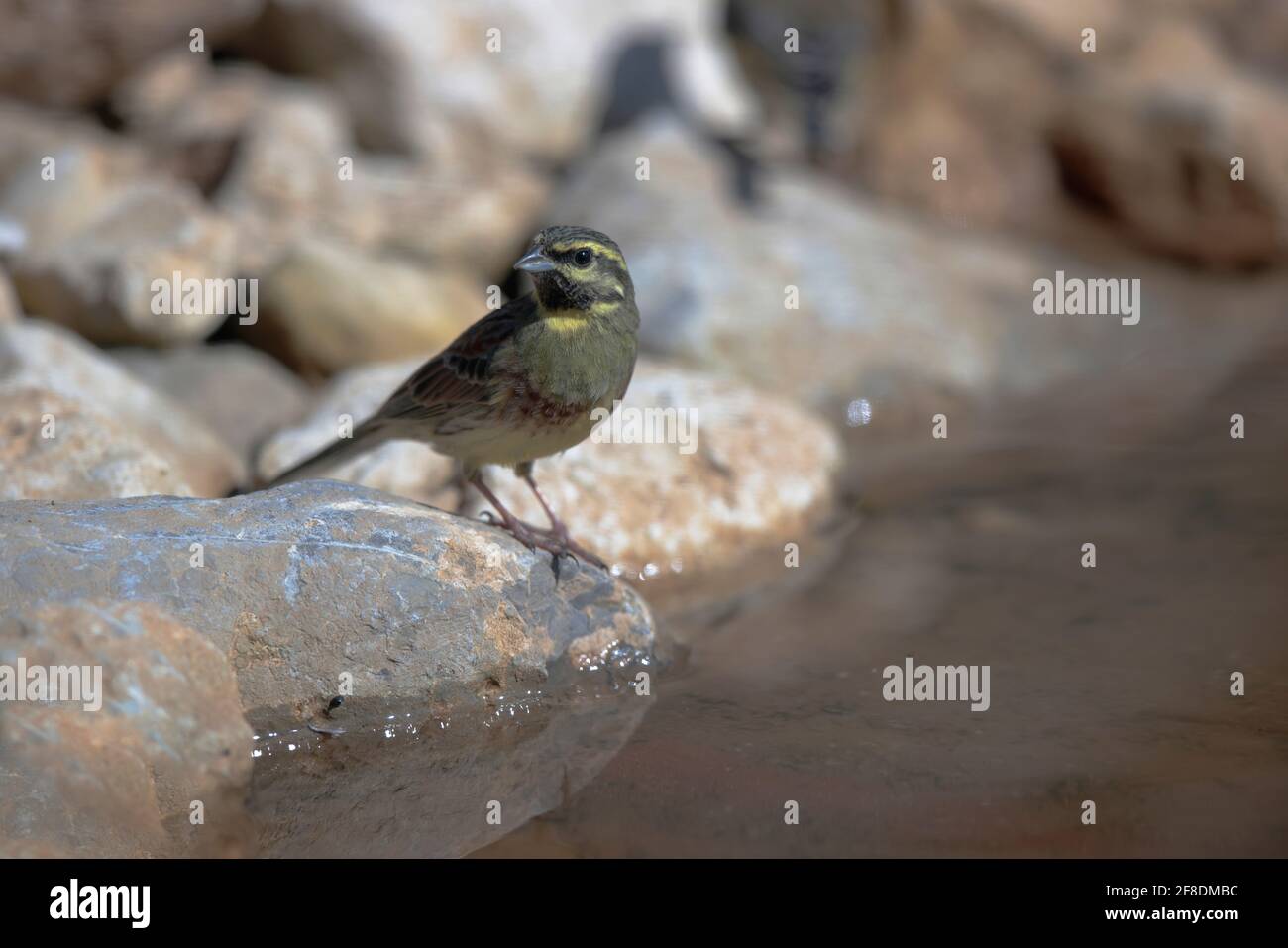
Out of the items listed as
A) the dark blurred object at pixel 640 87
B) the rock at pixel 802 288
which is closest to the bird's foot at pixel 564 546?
the rock at pixel 802 288

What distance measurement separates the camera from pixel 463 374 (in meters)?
4.98

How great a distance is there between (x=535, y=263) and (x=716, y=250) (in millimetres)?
3812

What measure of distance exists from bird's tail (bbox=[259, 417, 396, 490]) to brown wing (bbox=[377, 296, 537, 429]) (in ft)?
0.50

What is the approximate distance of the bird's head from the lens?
4664 millimetres

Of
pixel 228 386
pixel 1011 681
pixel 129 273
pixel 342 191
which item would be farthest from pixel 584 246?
pixel 342 191

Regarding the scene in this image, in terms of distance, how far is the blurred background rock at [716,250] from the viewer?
19.4ft

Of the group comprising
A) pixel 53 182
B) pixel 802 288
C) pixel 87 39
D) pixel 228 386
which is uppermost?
pixel 87 39

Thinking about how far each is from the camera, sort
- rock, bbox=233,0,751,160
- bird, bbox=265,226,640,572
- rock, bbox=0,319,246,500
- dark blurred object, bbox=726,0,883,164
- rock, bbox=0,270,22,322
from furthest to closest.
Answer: dark blurred object, bbox=726,0,883,164, rock, bbox=233,0,751,160, rock, bbox=0,270,22,322, rock, bbox=0,319,246,500, bird, bbox=265,226,640,572

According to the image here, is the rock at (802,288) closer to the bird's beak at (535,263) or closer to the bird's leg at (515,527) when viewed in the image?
the bird's leg at (515,527)

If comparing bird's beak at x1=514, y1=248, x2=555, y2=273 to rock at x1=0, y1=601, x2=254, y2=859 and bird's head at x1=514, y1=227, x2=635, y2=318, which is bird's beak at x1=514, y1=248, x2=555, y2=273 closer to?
bird's head at x1=514, y1=227, x2=635, y2=318

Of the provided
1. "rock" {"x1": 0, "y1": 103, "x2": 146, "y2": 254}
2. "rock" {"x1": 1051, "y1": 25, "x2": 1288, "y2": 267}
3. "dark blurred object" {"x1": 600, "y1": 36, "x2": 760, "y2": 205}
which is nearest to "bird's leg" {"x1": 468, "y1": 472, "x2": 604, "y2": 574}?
"rock" {"x1": 0, "y1": 103, "x2": 146, "y2": 254}

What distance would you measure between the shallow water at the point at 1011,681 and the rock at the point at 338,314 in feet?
8.41

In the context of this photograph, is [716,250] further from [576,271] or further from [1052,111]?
[1052,111]

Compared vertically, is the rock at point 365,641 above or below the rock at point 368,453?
below
